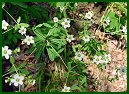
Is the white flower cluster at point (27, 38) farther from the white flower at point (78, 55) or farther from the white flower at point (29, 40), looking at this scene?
the white flower at point (78, 55)

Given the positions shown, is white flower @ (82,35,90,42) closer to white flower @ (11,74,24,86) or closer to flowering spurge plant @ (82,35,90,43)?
flowering spurge plant @ (82,35,90,43)

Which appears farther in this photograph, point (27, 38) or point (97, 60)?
point (97, 60)

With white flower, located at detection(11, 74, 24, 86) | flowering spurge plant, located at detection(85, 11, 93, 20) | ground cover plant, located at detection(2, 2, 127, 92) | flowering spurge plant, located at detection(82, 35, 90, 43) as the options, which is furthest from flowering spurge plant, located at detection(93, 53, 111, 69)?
white flower, located at detection(11, 74, 24, 86)

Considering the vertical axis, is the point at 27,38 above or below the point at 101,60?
above

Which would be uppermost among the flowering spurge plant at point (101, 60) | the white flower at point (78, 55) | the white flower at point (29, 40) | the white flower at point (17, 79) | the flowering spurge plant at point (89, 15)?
the flowering spurge plant at point (89, 15)

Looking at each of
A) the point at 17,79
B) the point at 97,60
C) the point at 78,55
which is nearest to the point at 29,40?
the point at 17,79

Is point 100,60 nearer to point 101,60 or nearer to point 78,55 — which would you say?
point 101,60

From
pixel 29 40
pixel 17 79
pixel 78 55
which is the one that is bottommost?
pixel 17 79

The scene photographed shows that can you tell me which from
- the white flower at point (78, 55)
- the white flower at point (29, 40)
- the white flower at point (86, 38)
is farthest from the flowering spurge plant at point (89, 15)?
the white flower at point (29, 40)
